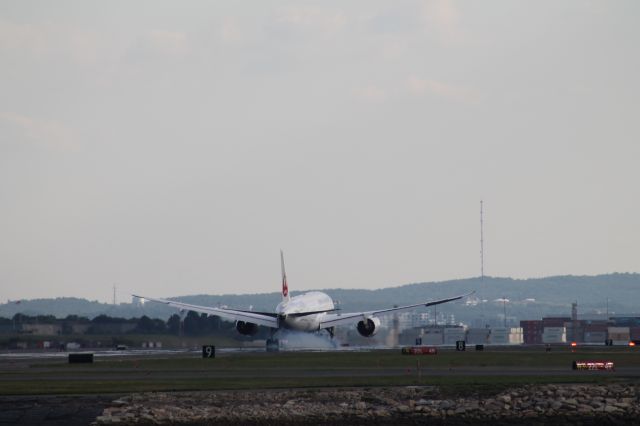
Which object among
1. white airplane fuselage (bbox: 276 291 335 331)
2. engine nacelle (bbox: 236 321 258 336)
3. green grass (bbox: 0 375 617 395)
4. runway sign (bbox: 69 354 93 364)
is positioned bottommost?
green grass (bbox: 0 375 617 395)

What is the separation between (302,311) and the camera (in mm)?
122000

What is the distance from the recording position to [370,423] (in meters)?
44.6

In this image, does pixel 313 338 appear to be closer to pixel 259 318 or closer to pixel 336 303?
pixel 259 318

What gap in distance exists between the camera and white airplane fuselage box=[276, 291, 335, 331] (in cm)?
12062

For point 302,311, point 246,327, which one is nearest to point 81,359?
point 246,327

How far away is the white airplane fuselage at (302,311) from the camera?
396ft

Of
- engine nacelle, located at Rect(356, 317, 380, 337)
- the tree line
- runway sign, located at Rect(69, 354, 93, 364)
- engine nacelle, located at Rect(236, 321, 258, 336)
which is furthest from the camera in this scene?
the tree line

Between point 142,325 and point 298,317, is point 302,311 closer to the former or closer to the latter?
point 298,317

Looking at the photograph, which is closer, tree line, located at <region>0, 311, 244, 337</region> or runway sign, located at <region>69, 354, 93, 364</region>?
runway sign, located at <region>69, 354, 93, 364</region>

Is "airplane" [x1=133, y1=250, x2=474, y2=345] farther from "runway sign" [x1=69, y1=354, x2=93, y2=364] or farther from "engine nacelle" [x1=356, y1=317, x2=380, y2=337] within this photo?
"runway sign" [x1=69, y1=354, x2=93, y2=364]

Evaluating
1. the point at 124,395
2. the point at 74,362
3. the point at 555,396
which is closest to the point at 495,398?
the point at 555,396

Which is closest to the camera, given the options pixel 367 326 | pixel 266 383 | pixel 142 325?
pixel 266 383

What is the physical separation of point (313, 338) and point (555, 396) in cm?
7415

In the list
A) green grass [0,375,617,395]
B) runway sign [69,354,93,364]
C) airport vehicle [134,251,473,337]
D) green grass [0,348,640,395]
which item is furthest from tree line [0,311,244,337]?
green grass [0,375,617,395]
